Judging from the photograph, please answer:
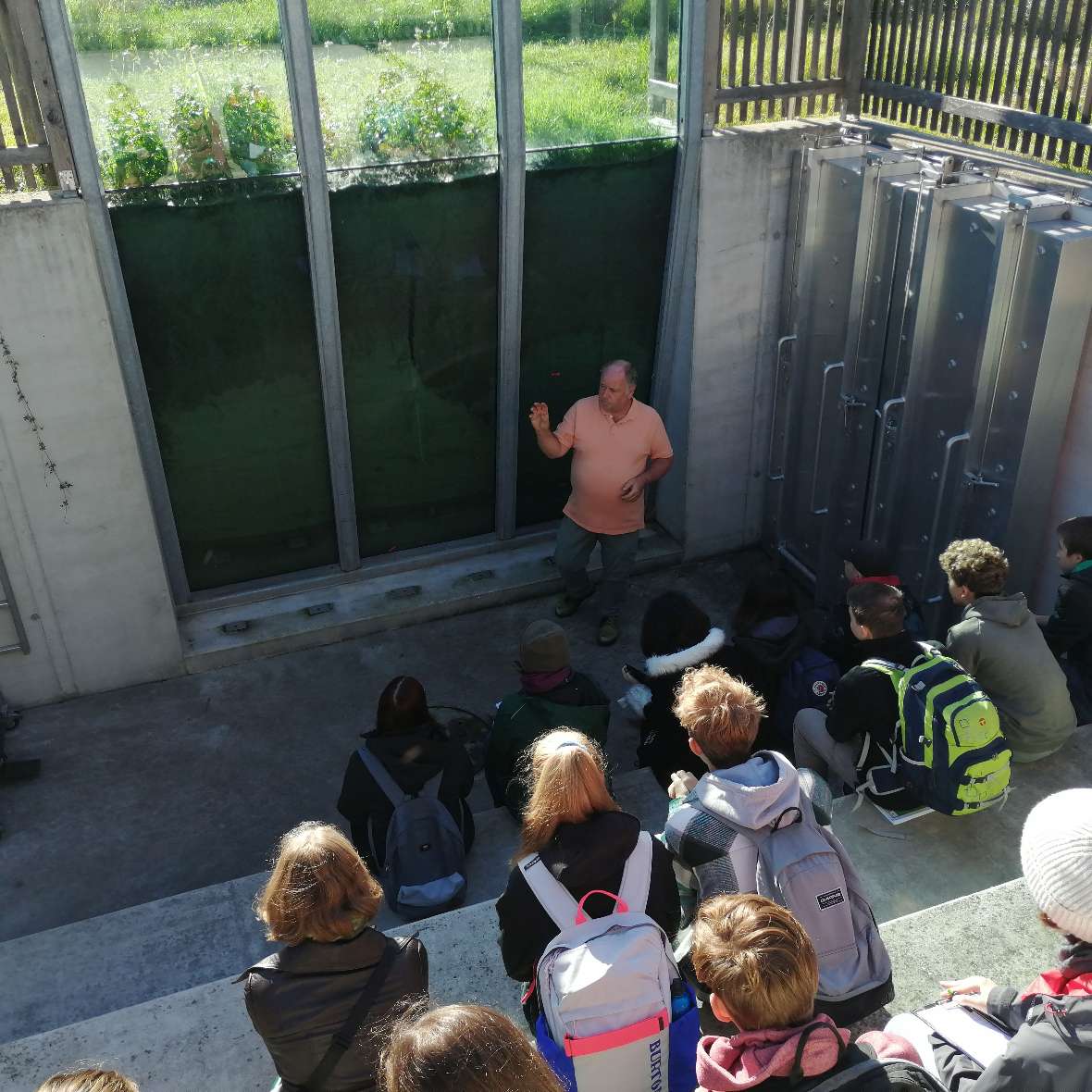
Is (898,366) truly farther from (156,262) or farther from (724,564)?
(156,262)

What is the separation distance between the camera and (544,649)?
15.0 ft

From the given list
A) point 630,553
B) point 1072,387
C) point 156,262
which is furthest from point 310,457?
point 1072,387

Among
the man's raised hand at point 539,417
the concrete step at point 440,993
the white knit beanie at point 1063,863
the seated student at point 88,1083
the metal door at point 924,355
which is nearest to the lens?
the seated student at point 88,1083

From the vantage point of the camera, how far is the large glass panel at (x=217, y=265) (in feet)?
17.6

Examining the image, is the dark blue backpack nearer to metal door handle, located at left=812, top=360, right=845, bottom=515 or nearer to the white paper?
the white paper

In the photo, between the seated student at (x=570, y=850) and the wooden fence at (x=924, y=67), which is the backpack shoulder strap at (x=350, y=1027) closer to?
the seated student at (x=570, y=850)

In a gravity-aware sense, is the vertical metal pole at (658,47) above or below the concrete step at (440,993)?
above

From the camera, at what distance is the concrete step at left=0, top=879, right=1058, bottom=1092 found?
3527 millimetres

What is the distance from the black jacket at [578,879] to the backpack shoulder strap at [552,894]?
0.02 meters

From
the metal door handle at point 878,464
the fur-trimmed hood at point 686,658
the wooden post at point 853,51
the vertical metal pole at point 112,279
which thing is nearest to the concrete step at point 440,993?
the fur-trimmed hood at point 686,658

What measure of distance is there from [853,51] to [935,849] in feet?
15.7

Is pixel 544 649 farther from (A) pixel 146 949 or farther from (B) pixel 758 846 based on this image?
(A) pixel 146 949

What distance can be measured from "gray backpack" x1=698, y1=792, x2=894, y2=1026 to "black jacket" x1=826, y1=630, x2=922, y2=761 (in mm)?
1064

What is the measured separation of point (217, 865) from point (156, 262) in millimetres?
3052
